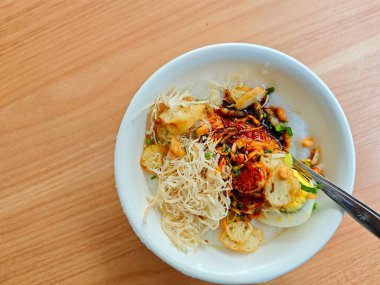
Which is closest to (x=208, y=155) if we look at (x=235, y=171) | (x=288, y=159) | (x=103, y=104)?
(x=235, y=171)

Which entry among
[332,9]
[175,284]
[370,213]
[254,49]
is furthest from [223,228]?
[332,9]

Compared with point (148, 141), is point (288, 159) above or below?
below

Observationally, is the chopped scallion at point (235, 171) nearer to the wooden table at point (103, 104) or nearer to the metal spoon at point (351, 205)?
the metal spoon at point (351, 205)

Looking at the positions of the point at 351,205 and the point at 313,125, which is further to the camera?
the point at 313,125

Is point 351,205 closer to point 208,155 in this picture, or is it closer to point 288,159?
point 288,159

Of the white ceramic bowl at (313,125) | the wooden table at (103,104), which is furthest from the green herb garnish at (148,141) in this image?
the wooden table at (103,104)

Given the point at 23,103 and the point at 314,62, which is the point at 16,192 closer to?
the point at 23,103
